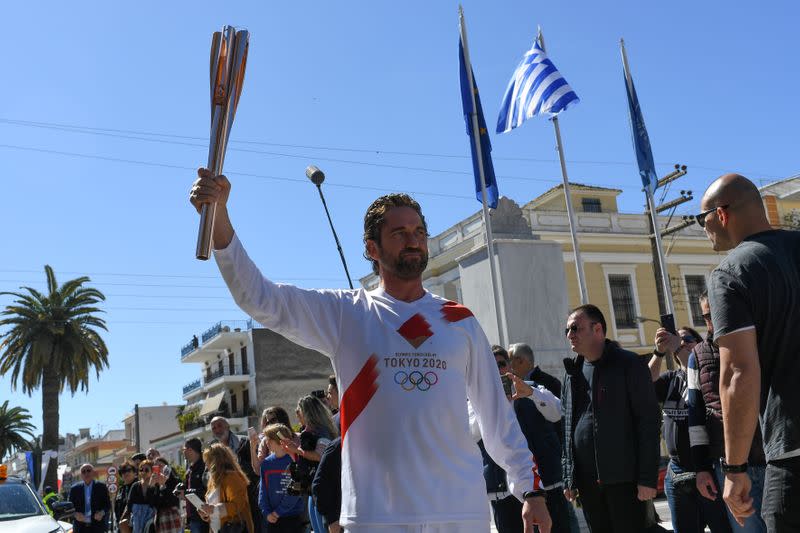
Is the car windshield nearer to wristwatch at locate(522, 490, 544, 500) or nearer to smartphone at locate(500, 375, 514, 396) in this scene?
smartphone at locate(500, 375, 514, 396)

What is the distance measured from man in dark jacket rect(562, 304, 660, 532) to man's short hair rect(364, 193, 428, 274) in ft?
9.61

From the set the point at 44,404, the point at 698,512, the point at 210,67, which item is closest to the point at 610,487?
the point at 698,512

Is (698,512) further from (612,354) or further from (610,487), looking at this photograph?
(612,354)

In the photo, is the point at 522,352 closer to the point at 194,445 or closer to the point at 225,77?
the point at 225,77

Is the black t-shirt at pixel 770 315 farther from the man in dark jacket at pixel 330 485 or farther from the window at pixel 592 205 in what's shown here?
the window at pixel 592 205

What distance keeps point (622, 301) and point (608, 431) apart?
39.1m

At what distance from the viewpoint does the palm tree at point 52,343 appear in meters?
37.9

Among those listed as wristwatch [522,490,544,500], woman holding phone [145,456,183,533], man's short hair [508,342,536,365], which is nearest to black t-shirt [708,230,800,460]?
wristwatch [522,490,544,500]

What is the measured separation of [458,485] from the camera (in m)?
3.32

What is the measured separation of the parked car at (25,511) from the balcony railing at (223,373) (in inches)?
2055

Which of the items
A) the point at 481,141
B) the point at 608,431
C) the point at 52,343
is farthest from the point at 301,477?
the point at 52,343

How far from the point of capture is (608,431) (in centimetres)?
612

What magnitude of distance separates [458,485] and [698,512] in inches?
153

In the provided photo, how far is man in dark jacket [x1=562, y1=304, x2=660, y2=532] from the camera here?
6.00m
